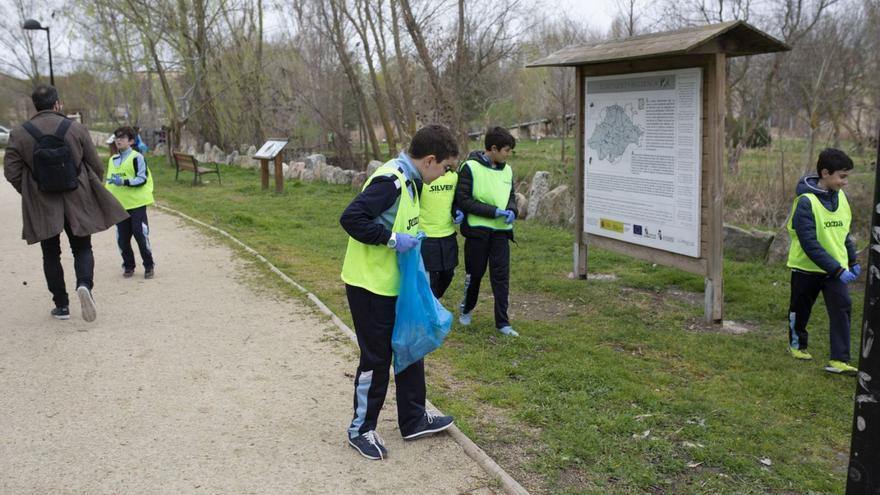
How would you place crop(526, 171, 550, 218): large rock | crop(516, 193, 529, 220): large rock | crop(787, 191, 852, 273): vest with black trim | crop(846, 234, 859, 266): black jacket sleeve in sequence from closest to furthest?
crop(787, 191, 852, 273): vest with black trim < crop(846, 234, 859, 266): black jacket sleeve < crop(526, 171, 550, 218): large rock < crop(516, 193, 529, 220): large rock

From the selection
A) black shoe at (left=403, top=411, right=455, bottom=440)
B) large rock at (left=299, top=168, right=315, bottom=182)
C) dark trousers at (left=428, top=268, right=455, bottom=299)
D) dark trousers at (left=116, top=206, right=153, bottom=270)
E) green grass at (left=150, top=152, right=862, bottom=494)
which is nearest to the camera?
green grass at (left=150, top=152, right=862, bottom=494)

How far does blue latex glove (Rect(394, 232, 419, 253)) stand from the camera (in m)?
4.04

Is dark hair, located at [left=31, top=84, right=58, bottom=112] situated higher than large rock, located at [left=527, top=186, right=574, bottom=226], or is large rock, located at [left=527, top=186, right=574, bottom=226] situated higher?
dark hair, located at [left=31, top=84, right=58, bottom=112]

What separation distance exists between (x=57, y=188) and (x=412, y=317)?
4.03 meters

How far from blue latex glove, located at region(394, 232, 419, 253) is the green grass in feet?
4.05

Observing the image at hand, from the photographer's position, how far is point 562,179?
1656cm

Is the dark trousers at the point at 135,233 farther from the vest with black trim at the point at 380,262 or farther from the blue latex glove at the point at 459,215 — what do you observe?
the vest with black trim at the point at 380,262

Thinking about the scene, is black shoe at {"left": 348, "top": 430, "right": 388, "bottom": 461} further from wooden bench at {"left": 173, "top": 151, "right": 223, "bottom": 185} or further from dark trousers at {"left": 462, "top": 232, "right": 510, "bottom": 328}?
wooden bench at {"left": 173, "top": 151, "right": 223, "bottom": 185}

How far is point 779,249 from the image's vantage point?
9469 millimetres

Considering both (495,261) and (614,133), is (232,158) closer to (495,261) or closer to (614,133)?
(614,133)

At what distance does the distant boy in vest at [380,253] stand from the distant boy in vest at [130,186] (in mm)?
5081

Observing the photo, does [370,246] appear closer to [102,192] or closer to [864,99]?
[102,192]

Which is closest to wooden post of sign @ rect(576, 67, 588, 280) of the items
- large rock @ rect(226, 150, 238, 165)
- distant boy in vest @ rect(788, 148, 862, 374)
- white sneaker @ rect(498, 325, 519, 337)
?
white sneaker @ rect(498, 325, 519, 337)

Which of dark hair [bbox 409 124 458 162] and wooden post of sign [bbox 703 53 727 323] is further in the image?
wooden post of sign [bbox 703 53 727 323]
